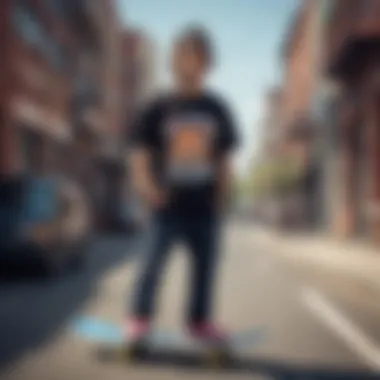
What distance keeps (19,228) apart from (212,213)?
8.05ft

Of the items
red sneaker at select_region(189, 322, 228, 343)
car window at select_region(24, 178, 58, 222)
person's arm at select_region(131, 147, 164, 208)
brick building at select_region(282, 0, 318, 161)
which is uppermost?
brick building at select_region(282, 0, 318, 161)

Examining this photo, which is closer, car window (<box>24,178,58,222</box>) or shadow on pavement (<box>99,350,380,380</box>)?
shadow on pavement (<box>99,350,380,380</box>)

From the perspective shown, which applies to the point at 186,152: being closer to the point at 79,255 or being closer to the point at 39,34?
the point at 39,34

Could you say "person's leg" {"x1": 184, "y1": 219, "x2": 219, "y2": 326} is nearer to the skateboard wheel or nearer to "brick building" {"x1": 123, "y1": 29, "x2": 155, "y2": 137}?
the skateboard wheel

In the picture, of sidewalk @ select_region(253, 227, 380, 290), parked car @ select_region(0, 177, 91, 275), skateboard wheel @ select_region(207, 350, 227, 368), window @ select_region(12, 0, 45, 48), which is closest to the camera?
skateboard wheel @ select_region(207, 350, 227, 368)

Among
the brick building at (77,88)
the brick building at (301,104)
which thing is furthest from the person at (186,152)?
the brick building at (77,88)

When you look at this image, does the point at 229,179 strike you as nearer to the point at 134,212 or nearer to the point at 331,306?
the point at 134,212

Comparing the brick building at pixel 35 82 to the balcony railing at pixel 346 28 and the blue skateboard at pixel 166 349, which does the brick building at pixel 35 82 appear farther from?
the balcony railing at pixel 346 28

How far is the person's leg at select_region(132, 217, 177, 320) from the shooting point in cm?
353

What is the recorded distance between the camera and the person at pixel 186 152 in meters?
3.15

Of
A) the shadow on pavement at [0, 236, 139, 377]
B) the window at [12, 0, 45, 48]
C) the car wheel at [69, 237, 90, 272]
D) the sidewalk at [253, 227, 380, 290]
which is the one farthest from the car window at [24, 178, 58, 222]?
the sidewalk at [253, 227, 380, 290]

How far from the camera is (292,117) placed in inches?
440

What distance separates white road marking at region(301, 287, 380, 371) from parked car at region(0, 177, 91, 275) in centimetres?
164

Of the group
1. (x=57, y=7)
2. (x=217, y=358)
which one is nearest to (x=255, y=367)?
(x=217, y=358)
